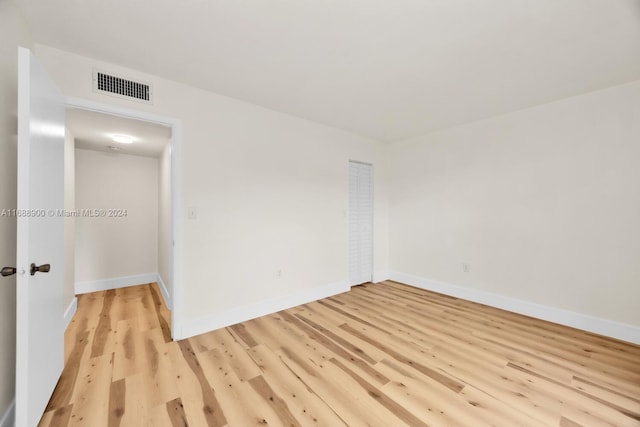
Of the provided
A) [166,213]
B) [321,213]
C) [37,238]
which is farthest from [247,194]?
[37,238]

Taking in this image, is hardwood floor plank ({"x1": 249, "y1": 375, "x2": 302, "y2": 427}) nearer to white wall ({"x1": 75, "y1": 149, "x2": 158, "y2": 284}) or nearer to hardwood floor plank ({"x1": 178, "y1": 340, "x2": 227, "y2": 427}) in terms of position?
hardwood floor plank ({"x1": 178, "y1": 340, "x2": 227, "y2": 427})

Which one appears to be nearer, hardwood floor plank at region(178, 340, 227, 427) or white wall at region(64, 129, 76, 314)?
hardwood floor plank at region(178, 340, 227, 427)

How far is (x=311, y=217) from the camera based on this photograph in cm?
365

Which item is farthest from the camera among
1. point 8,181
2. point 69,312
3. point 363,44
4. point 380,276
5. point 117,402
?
point 380,276

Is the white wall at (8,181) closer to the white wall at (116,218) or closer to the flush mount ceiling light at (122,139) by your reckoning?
the flush mount ceiling light at (122,139)

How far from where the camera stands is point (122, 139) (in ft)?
11.4

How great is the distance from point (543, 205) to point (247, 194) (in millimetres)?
3529

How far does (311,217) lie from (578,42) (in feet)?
9.90

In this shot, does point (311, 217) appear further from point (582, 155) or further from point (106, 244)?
point (106, 244)

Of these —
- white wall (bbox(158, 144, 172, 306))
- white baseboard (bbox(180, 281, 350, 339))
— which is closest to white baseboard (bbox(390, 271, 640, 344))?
white baseboard (bbox(180, 281, 350, 339))

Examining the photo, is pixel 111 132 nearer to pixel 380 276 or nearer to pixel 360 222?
pixel 360 222

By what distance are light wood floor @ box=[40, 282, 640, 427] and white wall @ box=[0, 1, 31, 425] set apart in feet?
1.31

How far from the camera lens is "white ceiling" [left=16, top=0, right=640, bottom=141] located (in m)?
1.61

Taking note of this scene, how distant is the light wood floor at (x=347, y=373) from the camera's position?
1.60 m
